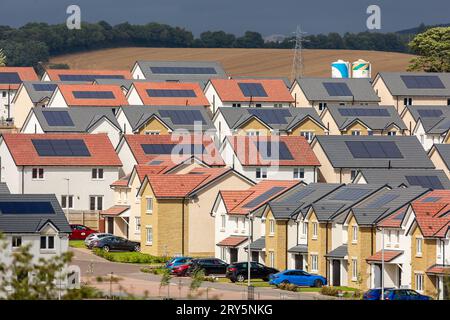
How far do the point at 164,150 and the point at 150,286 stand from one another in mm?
38280

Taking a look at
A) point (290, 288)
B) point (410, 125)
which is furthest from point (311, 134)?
point (290, 288)

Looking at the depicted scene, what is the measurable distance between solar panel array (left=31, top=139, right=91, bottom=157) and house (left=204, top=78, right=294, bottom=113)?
1152 inches

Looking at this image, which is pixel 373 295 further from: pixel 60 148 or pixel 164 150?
pixel 164 150

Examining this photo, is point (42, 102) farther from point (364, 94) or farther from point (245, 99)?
point (364, 94)

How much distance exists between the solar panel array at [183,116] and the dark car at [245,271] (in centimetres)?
4632

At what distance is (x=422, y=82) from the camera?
14700 centimetres

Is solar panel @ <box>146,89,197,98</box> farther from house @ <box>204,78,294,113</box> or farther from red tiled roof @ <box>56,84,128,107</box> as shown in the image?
red tiled roof @ <box>56,84,128,107</box>

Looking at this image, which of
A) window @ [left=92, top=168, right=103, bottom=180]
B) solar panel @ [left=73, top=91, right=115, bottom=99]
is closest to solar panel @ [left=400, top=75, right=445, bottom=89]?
solar panel @ [left=73, top=91, right=115, bottom=99]

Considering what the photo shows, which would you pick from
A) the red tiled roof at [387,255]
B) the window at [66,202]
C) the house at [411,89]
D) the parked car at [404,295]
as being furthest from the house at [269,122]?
the parked car at [404,295]

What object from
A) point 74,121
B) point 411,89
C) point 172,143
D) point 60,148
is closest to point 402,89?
point 411,89

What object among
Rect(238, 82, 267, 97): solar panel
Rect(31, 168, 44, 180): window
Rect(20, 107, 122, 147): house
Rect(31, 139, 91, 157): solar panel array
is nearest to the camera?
Rect(31, 168, 44, 180): window

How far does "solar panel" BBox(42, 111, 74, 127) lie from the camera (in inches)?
5049

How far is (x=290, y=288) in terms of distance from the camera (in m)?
76.9
